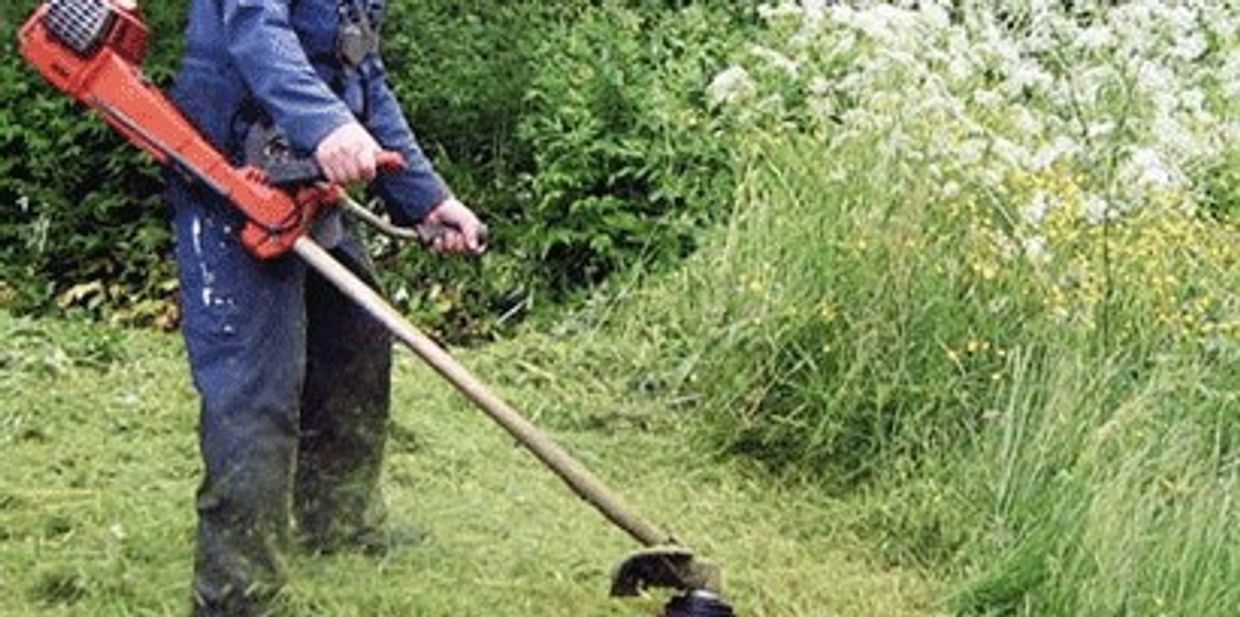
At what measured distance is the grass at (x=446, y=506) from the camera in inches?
185

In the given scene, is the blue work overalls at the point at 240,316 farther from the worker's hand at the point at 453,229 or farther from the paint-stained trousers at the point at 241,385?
the worker's hand at the point at 453,229

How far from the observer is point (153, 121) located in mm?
4141

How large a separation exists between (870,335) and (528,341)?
1402 millimetres

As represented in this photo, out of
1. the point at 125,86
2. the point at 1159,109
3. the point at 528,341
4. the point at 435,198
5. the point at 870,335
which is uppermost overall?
the point at 125,86

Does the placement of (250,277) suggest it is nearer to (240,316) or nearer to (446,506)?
(240,316)

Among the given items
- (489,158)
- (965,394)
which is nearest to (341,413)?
(965,394)

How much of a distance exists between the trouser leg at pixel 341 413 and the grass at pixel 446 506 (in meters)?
0.11

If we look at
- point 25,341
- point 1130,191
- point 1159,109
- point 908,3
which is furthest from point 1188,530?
point 25,341

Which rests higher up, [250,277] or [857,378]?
[250,277]

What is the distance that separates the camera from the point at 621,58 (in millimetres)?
7934

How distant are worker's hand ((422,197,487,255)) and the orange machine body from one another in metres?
0.46

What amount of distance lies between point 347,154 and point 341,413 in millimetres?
934

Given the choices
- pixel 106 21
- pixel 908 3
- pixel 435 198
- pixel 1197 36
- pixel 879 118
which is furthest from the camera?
pixel 908 3

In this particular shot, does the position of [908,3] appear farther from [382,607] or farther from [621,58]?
[382,607]
